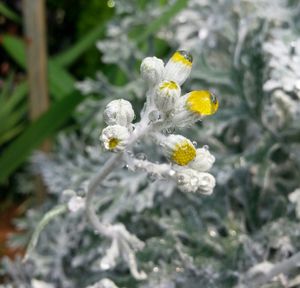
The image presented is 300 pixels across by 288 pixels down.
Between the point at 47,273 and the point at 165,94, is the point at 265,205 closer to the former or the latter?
the point at 47,273

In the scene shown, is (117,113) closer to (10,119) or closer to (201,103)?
(201,103)

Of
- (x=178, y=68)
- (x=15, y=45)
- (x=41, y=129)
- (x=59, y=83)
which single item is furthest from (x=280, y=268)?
(x=15, y=45)

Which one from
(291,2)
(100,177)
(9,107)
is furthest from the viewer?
(9,107)

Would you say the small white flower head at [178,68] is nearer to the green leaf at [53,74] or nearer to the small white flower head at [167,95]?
the small white flower head at [167,95]

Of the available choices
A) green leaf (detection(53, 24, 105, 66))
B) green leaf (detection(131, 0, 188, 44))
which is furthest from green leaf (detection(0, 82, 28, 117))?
green leaf (detection(131, 0, 188, 44))

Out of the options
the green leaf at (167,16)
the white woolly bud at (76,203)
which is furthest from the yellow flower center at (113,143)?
the green leaf at (167,16)

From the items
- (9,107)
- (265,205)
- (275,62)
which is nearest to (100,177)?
(275,62)
